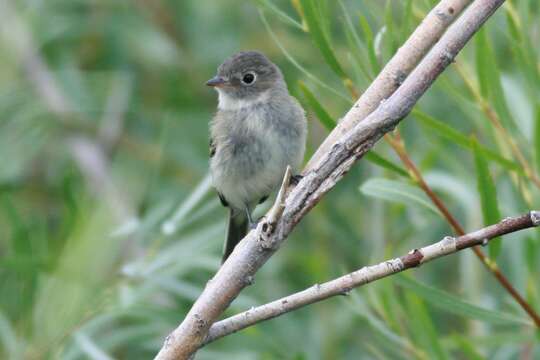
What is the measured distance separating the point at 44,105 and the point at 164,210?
5.94ft

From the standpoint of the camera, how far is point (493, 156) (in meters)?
2.68

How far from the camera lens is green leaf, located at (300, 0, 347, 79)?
2547mm

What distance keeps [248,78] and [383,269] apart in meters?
2.82

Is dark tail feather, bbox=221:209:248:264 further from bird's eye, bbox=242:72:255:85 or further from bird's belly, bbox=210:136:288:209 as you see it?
bird's eye, bbox=242:72:255:85

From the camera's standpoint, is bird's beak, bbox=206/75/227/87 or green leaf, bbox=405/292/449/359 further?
bird's beak, bbox=206/75/227/87

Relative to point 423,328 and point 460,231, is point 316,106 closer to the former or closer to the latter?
point 460,231

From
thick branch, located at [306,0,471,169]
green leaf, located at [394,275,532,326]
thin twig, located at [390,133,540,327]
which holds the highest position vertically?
thick branch, located at [306,0,471,169]

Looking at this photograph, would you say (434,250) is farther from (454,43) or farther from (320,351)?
(320,351)

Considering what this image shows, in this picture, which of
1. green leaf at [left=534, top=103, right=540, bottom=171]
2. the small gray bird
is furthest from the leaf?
the small gray bird

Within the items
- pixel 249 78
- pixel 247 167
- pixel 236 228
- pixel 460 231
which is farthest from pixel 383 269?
pixel 249 78

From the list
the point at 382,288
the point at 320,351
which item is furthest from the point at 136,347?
the point at 382,288

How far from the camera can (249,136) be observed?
418cm

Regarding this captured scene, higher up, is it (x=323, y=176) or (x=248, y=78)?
(x=323, y=176)

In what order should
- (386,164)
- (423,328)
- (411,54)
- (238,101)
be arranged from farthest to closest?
(238,101) → (423,328) → (386,164) → (411,54)
